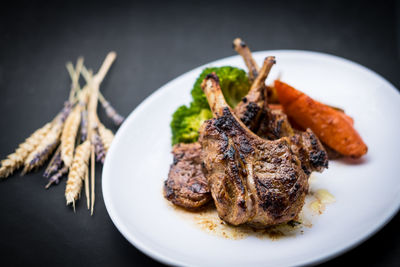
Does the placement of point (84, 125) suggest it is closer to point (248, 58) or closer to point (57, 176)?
point (57, 176)

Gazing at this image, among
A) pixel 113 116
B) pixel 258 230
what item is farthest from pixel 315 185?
pixel 113 116

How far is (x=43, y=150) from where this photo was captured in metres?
4.30

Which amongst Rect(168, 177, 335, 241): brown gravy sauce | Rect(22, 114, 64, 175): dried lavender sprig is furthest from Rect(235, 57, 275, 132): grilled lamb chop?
Rect(22, 114, 64, 175): dried lavender sprig

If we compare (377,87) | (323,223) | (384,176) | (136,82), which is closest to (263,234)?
(323,223)

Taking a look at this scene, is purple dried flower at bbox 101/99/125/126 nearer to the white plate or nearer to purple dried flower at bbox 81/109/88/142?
purple dried flower at bbox 81/109/88/142

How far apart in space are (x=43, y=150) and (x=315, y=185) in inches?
122

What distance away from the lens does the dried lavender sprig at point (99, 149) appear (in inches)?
169

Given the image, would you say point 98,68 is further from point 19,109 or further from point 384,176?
point 384,176

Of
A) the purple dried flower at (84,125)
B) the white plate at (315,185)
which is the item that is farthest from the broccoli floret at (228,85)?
the purple dried flower at (84,125)

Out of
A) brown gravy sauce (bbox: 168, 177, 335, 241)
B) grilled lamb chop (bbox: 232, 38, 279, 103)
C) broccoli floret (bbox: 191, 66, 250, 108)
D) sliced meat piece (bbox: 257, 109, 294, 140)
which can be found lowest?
brown gravy sauce (bbox: 168, 177, 335, 241)

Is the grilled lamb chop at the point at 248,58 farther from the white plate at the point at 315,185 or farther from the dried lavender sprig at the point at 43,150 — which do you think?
the dried lavender sprig at the point at 43,150

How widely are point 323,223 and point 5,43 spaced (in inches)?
Answer: 238

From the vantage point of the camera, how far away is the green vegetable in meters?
4.18

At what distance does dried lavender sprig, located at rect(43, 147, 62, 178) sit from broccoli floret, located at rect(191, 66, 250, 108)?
1.79 metres
